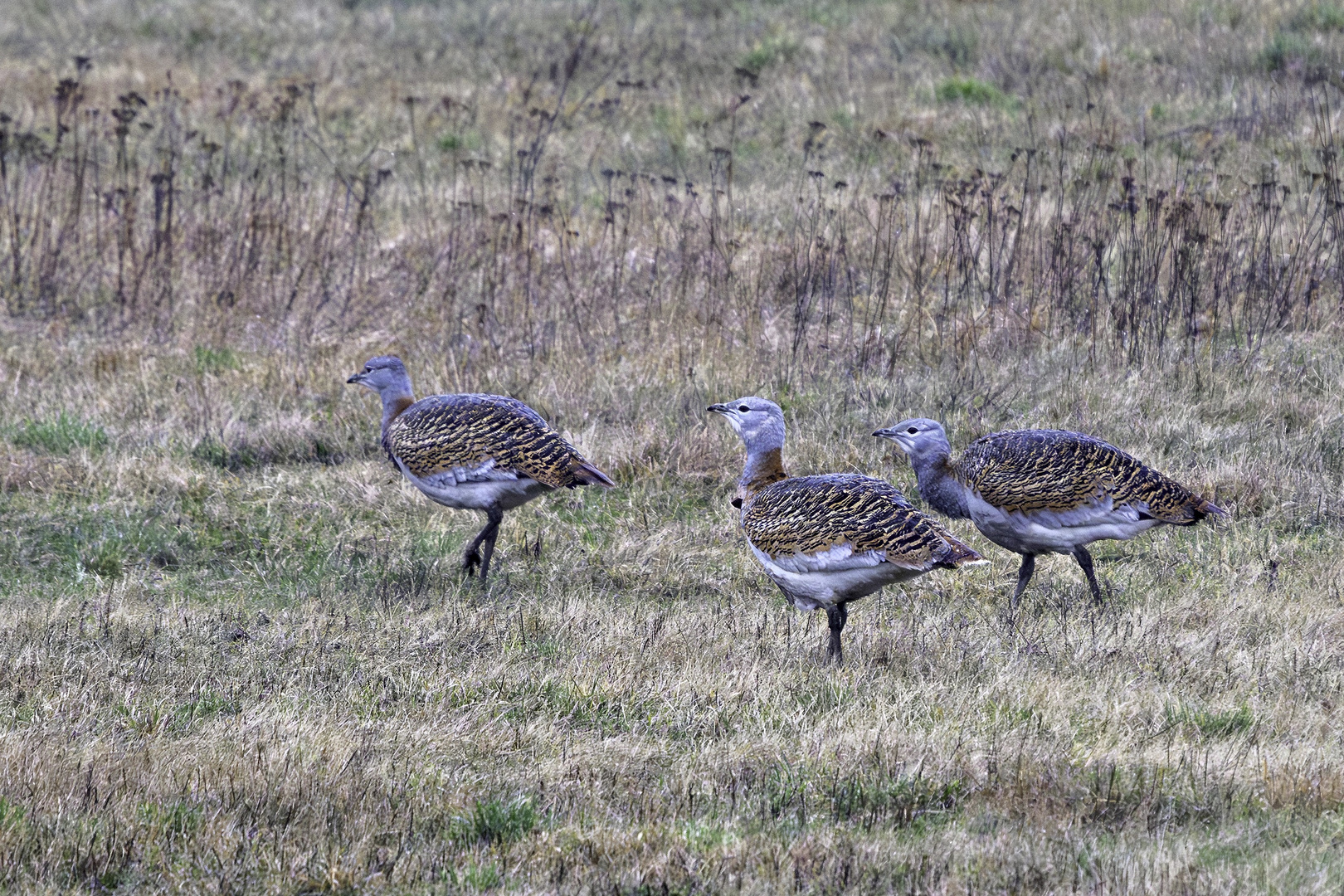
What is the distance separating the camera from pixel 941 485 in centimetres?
718

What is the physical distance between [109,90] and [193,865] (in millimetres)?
16165

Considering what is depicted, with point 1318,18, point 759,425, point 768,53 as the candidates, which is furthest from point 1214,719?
point 1318,18

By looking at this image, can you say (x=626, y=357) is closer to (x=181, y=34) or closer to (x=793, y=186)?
(x=793, y=186)

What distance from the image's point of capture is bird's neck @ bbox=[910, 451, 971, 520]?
280 inches

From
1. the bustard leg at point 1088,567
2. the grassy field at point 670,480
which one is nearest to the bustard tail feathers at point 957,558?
the grassy field at point 670,480

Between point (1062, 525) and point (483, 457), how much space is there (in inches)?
116

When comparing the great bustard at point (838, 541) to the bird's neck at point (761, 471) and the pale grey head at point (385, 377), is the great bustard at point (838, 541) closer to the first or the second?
the bird's neck at point (761, 471)

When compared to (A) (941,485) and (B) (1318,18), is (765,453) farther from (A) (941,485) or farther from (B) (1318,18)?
(B) (1318,18)

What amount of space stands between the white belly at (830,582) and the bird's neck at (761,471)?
0.56 meters

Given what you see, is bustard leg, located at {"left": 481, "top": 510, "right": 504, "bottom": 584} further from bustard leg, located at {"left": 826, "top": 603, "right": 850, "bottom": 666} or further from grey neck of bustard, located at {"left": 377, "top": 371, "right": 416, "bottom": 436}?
bustard leg, located at {"left": 826, "top": 603, "right": 850, "bottom": 666}

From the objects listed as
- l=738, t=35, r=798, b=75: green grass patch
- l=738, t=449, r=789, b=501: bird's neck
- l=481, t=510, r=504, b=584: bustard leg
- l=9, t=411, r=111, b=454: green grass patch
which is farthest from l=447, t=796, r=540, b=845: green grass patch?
l=738, t=35, r=798, b=75: green grass patch

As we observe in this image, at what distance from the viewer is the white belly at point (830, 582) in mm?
5809

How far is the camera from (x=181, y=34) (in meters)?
20.9

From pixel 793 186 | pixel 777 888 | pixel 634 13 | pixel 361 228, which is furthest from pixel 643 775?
pixel 634 13
